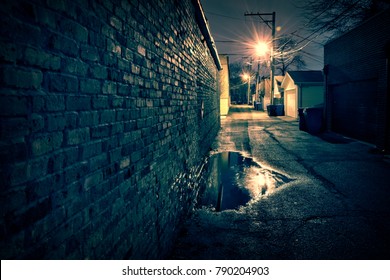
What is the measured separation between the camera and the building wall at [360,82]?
8.16 m

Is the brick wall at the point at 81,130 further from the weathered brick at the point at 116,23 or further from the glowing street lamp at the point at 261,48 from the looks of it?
the glowing street lamp at the point at 261,48

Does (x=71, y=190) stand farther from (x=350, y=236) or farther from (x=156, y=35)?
(x=350, y=236)

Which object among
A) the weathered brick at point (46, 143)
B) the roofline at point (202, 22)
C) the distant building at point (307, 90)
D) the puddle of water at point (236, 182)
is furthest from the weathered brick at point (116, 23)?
the distant building at point (307, 90)

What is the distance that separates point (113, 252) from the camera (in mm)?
1656

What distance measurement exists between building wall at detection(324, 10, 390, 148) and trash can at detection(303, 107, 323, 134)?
50 cm

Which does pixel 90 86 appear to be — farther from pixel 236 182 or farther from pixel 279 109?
pixel 279 109

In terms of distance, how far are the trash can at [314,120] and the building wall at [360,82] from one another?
1.65ft

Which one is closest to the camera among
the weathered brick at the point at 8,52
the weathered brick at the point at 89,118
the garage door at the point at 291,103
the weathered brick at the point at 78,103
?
the weathered brick at the point at 8,52

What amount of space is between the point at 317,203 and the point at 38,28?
4523mm

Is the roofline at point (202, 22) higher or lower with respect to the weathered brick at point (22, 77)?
higher

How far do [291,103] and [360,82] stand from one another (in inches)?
540

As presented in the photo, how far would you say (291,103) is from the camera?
76.1 feet

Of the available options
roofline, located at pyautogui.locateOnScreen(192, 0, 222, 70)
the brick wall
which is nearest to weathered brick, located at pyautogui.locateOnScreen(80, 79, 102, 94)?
the brick wall

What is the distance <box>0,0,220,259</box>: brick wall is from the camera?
94cm
